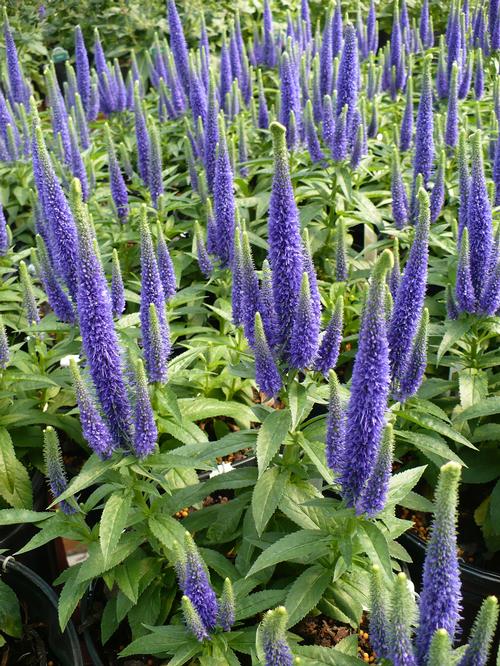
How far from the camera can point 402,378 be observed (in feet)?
9.78

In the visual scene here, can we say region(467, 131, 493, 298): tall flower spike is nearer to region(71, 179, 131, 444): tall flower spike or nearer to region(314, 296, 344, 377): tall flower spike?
region(314, 296, 344, 377): tall flower spike

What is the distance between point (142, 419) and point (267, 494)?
679mm

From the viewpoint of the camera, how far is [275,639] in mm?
1901

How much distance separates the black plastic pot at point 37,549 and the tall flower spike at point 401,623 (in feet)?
9.16

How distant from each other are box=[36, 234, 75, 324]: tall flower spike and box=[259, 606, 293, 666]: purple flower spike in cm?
224

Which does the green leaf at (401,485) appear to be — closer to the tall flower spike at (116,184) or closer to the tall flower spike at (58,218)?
the tall flower spike at (58,218)

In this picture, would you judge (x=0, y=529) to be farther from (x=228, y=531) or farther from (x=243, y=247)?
(x=243, y=247)

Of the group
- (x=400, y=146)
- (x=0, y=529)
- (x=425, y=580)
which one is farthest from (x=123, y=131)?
(x=425, y=580)

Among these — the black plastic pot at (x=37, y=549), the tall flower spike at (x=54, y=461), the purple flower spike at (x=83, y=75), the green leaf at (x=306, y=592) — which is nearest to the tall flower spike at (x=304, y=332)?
the green leaf at (x=306, y=592)

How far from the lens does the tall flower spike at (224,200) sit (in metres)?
4.15

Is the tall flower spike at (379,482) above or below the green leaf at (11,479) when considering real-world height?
above

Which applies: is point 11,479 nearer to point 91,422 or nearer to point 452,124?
point 91,422

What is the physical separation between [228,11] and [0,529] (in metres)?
9.47

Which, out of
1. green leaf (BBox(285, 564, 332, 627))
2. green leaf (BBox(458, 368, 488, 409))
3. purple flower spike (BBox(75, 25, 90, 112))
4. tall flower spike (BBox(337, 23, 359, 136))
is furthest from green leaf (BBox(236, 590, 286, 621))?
purple flower spike (BBox(75, 25, 90, 112))
